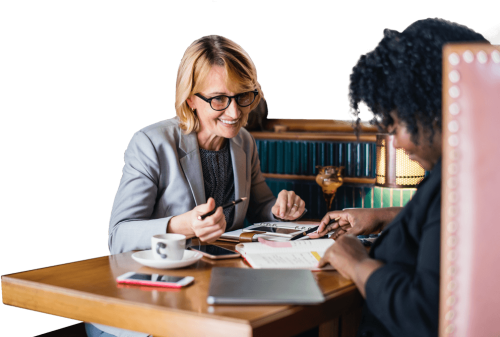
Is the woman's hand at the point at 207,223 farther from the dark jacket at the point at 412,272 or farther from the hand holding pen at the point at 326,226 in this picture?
the dark jacket at the point at 412,272

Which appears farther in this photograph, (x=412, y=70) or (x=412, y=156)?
(x=412, y=156)

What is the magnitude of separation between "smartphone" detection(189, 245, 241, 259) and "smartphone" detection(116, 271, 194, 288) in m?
0.26

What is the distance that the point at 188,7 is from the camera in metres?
3.28

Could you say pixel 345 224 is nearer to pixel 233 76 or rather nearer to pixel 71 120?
pixel 233 76

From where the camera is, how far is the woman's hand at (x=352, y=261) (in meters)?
1.17

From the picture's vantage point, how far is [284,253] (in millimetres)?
1565

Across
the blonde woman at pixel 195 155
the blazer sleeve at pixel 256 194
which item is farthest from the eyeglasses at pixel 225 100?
the blazer sleeve at pixel 256 194

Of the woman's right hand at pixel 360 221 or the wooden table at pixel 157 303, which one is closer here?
the wooden table at pixel 157 303

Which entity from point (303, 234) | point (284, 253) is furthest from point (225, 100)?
point (284, 253)

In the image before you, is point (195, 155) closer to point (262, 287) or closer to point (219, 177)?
point (219, 177)

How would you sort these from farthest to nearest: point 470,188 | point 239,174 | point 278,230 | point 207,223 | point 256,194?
point 256,194, point 239,174, point 278,230, point 207,223, point 470,188

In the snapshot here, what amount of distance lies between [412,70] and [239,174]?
1.32 meters

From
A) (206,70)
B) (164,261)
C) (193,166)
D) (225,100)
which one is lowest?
(164,261)

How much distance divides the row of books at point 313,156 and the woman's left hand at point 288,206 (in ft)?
2.20
